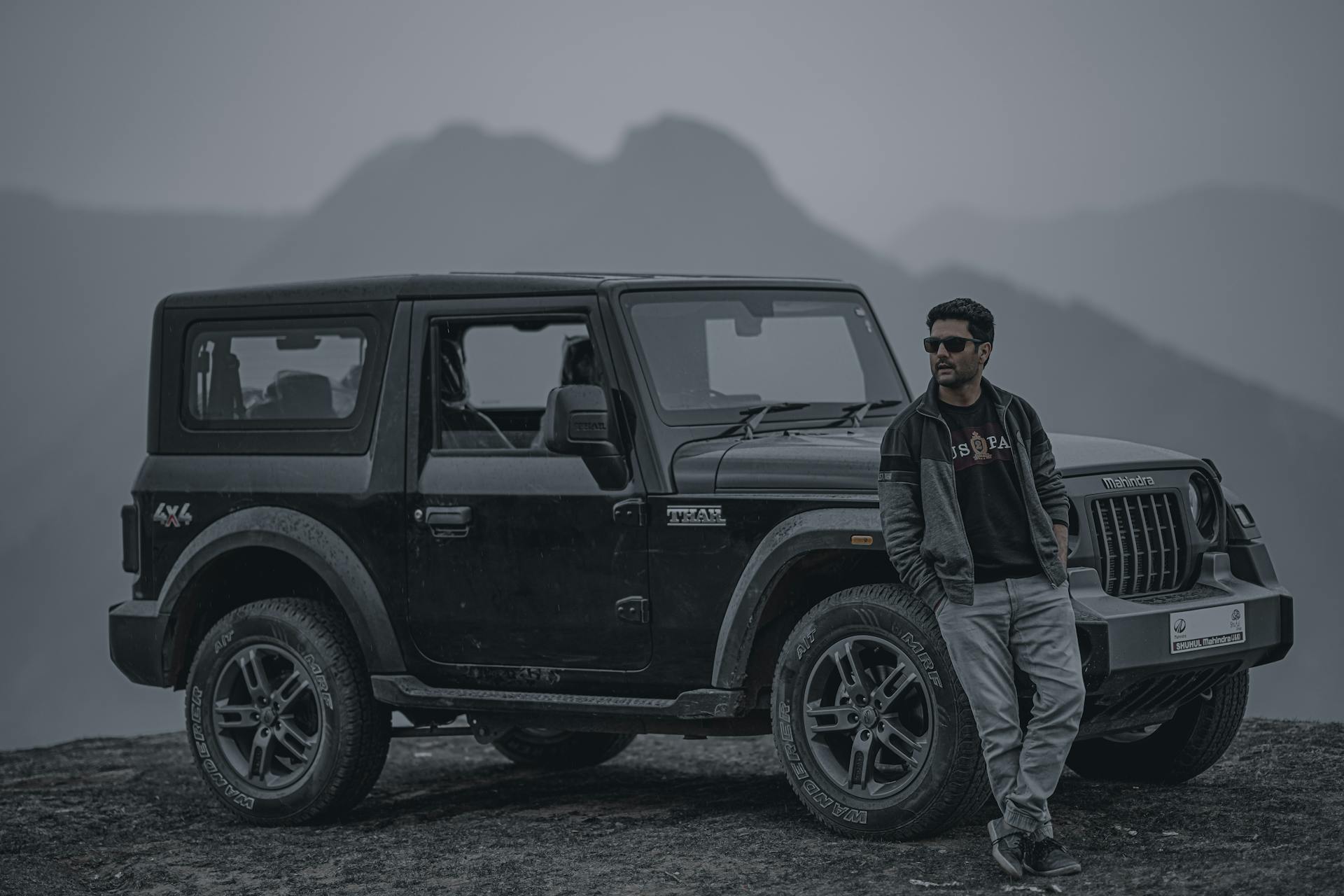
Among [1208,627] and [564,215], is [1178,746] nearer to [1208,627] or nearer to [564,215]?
[1208,627]

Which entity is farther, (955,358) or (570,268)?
(570,268)

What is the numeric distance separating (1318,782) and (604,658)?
2.97 metres

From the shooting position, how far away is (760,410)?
22.3 feet

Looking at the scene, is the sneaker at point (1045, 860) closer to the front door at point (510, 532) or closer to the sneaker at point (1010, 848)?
the sneaker at point (1010, 848)

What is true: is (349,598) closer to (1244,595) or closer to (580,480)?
(580,480)

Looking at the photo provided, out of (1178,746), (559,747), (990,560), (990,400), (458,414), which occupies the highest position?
(990,400)

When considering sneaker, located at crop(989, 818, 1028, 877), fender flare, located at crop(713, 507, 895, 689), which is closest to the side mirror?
fender flare, located at crop(713, 507, 895, 689)

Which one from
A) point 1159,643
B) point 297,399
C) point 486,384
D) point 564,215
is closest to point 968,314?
point 1159,643

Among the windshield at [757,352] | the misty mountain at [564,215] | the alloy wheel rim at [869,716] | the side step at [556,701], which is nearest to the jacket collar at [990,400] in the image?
the alloy wheel rim at [869,716]

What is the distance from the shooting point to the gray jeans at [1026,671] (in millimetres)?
5406

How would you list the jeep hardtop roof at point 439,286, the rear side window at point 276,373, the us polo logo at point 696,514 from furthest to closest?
the rear side window at point 276,373 → the jeep hardtop roof at point 439,286 → the us polo logo at point 696,514

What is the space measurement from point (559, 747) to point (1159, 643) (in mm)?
3936

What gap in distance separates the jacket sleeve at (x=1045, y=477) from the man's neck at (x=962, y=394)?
0.58 ft

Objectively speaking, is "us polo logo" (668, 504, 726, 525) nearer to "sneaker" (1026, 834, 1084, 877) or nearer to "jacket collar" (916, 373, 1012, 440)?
"jacket collar" (916, 373, 1012, 440)
